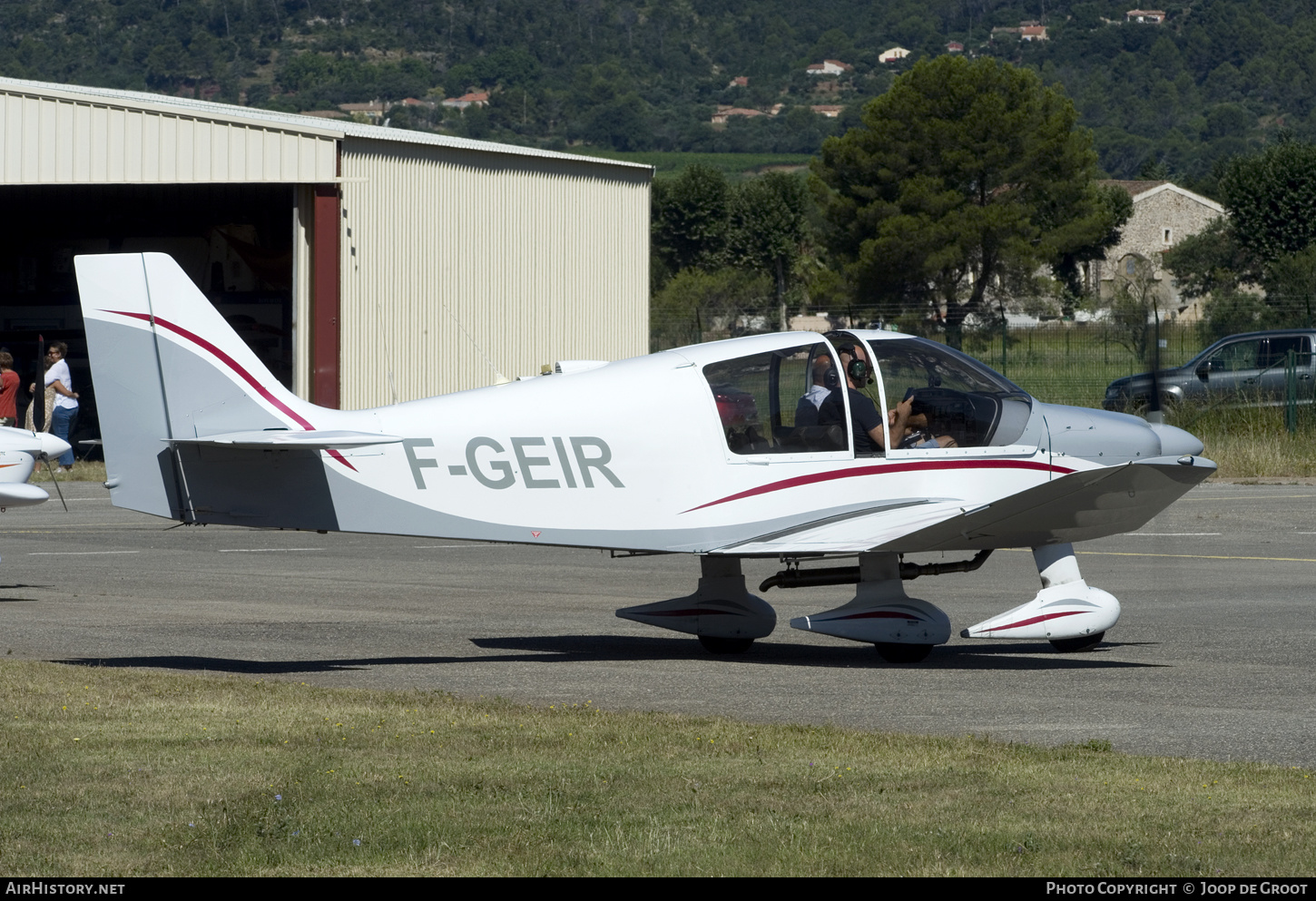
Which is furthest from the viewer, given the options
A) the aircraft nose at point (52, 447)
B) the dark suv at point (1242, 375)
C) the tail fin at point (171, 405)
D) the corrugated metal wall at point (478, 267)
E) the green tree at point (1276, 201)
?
the green tree at point (1276, 201)

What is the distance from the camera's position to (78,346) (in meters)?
35.8

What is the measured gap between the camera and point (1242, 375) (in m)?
30.5

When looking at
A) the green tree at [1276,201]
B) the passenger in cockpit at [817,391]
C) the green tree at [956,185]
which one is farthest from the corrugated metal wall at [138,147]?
the green tree at [1276,201]

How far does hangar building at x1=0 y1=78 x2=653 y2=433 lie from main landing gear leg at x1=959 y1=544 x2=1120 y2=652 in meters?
Answer: 18.7

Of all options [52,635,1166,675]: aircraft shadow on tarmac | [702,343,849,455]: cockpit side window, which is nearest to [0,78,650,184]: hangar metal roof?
[52,635,1166,675]: aircraft shadow on tarmac

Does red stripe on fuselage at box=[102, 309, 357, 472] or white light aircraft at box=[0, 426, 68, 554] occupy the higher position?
red stripe on fuselage at box=[102, 309, 357, 472]

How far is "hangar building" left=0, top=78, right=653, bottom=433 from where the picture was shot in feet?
91.6

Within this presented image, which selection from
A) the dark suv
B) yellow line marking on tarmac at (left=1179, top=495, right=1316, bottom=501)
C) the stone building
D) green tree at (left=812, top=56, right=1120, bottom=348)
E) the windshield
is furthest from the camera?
the stone building

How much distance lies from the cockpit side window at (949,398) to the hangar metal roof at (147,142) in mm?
18535

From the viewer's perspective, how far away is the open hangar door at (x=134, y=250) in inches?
1316

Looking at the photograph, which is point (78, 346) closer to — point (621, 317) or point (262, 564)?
point (621, 317)

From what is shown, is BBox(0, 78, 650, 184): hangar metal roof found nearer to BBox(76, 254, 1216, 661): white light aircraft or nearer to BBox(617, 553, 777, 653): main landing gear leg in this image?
BBox(617, 553, 777, 653): main landing gear leg

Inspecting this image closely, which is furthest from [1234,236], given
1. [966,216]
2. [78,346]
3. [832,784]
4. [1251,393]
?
[832,784]

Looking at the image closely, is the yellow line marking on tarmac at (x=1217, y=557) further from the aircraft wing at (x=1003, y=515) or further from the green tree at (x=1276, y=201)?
the green tree at (x=1276, y=201)
